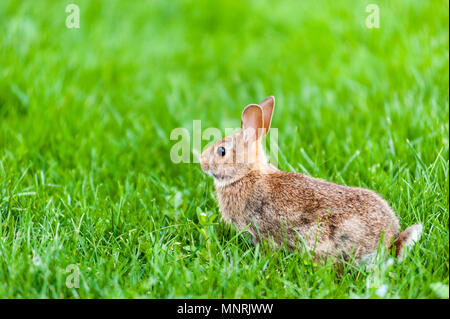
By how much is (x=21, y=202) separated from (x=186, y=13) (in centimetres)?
535

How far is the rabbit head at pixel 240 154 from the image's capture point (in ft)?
12.7

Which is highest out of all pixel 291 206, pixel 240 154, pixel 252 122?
pixel 252 122

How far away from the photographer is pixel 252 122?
12.7ft

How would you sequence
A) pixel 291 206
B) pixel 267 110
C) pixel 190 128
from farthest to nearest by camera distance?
pixel 190 128, pixel 267 110, pixel 291 206

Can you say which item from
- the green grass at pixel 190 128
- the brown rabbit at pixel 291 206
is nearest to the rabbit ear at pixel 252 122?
the brown rabbit at pixel 291 206

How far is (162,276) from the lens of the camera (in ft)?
10.5

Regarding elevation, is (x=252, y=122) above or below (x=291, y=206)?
above

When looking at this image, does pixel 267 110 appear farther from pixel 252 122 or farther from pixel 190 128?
pixel 190 128

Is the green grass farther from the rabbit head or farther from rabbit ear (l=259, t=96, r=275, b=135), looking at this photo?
rabbit ear (l=259, t=96, r=275, b=135)

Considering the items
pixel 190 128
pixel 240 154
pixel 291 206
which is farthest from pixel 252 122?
pixel 190 128

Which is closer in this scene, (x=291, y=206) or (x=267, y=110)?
(x=291, y=206)

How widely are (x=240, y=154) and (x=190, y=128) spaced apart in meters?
1.96

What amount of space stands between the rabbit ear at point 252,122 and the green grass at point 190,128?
24.3 inches
